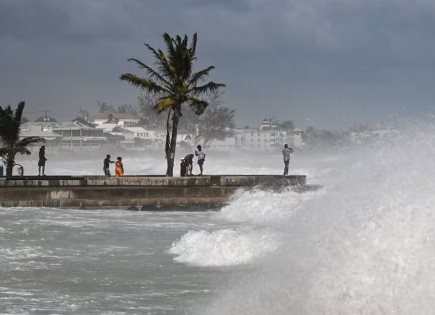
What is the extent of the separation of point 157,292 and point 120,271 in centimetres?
161

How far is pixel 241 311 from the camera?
21.8 feet

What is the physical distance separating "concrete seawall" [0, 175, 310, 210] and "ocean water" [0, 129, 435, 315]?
530cm

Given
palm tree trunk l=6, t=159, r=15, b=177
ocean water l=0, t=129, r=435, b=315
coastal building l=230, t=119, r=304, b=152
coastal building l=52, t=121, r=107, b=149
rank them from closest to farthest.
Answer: ocean water l=0, t=129, r=435, b=315
palm tree trunk l=6, t=159, r=15, b=177
coastal building l=52, t=121, r=107, b=149
coastal building l=230, t=119, r=304, b=152

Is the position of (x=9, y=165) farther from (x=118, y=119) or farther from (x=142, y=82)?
(x=118, y=119)

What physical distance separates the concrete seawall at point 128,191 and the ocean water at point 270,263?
530cm

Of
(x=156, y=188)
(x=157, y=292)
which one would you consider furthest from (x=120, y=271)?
(x=156, y=188)

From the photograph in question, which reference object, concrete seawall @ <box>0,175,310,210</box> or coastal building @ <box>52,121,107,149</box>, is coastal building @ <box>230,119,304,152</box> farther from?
concrete seawall @ <box>0,175,310,210</box>

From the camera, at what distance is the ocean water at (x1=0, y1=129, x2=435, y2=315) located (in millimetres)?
6176

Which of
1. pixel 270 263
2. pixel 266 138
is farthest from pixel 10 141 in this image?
pixel 266 138

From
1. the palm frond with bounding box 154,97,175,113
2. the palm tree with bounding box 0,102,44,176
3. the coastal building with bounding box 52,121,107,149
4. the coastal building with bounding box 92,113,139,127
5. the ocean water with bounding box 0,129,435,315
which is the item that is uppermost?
the coastal building with bounding box 92,113,139,127

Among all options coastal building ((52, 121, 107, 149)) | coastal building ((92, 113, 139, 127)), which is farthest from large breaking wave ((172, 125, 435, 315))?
coastal building ((92, 113, 139, 127))

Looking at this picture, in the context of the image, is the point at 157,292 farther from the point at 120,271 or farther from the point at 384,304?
the point at 384,304

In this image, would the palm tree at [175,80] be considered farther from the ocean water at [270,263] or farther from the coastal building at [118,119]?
the coastal building at [118,119]

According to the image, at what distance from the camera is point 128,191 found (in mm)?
20578
